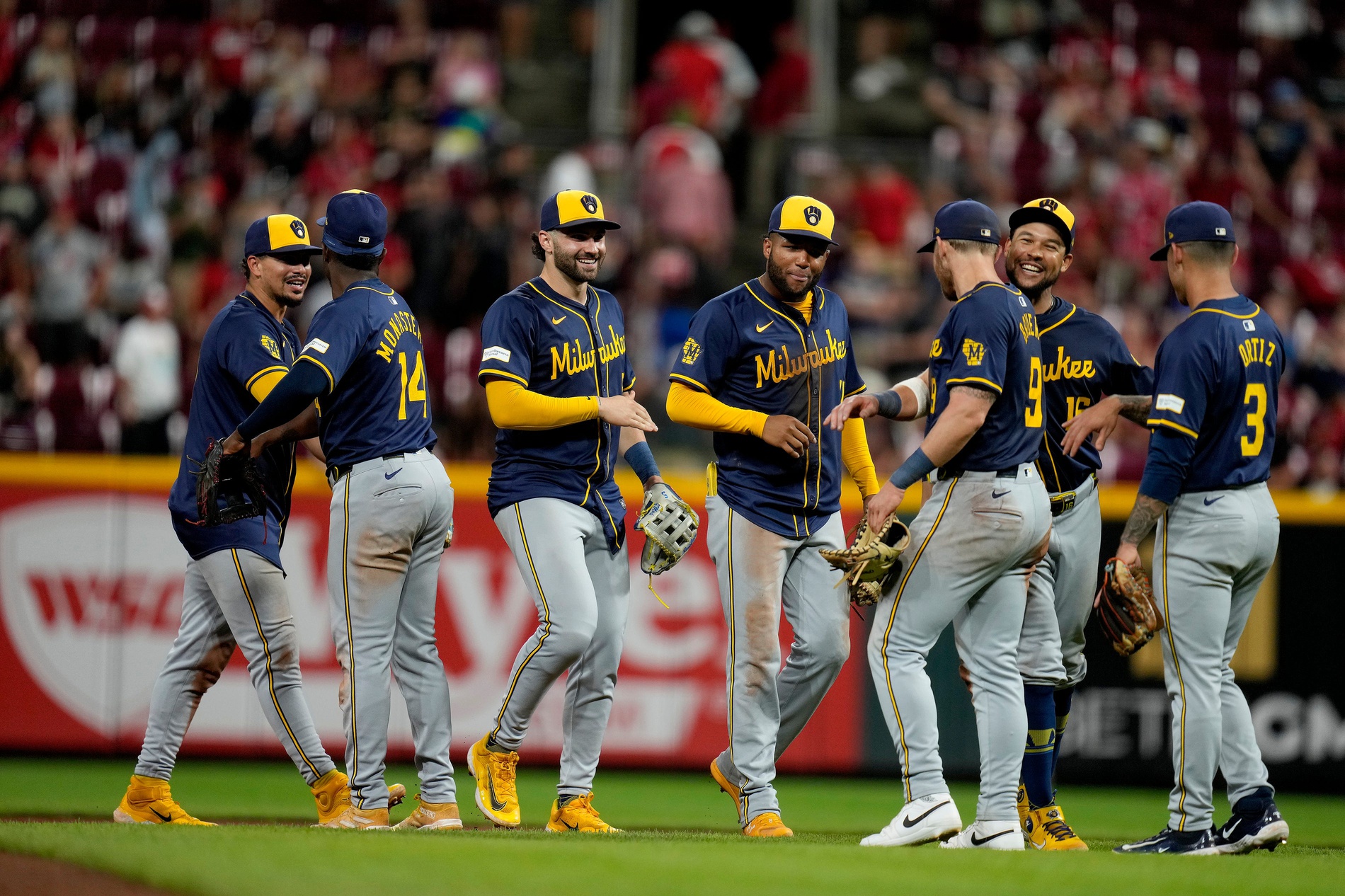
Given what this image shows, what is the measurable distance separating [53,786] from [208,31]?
9278 millimetres

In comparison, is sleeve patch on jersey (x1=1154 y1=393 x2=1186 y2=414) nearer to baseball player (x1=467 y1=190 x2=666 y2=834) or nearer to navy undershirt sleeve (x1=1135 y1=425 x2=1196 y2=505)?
navy undershirt sleeve (x1=1135 y1=425 x2=1196 y2=505)

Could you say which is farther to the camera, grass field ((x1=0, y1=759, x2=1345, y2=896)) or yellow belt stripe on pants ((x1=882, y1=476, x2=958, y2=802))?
yellow belt stripe on pants ((x1=882, y1=476, x2=958, y2=802))

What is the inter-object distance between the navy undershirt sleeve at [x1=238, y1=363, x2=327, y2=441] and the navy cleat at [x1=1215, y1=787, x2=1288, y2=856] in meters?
3.84

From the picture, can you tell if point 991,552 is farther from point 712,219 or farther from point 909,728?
point 712,219

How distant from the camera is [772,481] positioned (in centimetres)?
629

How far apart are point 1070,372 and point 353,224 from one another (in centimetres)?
304

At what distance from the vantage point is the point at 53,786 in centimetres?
809

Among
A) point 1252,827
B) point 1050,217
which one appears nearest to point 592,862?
point 1252,827

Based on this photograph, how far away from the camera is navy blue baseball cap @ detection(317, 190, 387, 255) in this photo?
6.15 meters

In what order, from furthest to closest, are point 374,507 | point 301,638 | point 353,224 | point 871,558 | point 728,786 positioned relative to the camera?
point 301,638 < point 728,786 < point 353,224 < point 374,507 < point 871,558

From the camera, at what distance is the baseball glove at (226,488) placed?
20.0 ft

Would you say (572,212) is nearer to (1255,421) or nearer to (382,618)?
(382,618)

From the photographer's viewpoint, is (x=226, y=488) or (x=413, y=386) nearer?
(x=226, y=488)

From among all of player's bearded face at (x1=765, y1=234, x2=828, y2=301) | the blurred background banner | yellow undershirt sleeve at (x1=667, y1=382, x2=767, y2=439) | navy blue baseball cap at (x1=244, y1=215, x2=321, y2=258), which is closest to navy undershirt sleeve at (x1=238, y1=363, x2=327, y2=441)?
navy blue baseball cap at (x1=244, y1=215, x2=321, y2=258)
